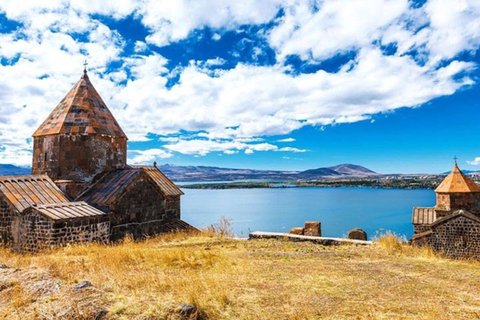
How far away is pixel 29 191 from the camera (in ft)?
35.2

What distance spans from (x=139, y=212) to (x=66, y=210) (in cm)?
315

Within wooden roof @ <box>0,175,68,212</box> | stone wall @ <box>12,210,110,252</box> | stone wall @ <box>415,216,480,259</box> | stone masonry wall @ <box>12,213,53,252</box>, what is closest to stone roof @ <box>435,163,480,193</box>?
stone wall @ <box>415,216,480,259</box>

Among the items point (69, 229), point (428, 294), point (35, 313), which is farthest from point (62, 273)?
point (428, 294)

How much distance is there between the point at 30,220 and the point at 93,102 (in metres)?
6.02

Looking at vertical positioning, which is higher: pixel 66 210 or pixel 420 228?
pixel 66 210

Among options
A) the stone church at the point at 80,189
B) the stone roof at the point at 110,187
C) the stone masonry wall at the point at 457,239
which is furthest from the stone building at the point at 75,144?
the stone masonry wall at the point at 457,239

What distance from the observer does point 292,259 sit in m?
8.15

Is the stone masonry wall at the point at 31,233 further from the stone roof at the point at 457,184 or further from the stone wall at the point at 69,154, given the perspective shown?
the stone roof at the point at 457,184

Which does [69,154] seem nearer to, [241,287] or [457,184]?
[241,287]

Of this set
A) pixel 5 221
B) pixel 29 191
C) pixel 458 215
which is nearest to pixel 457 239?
pixel 458 215

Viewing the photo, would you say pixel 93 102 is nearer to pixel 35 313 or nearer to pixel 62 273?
pixel 62 273

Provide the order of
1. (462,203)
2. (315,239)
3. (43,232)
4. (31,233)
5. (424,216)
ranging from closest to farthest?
(43,232) → (31,233) → (315,239) → (424,216) → (462,203)

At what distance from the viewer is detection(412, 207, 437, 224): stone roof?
1744 centimetres

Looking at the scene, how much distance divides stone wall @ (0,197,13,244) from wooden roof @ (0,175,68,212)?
363 mm
